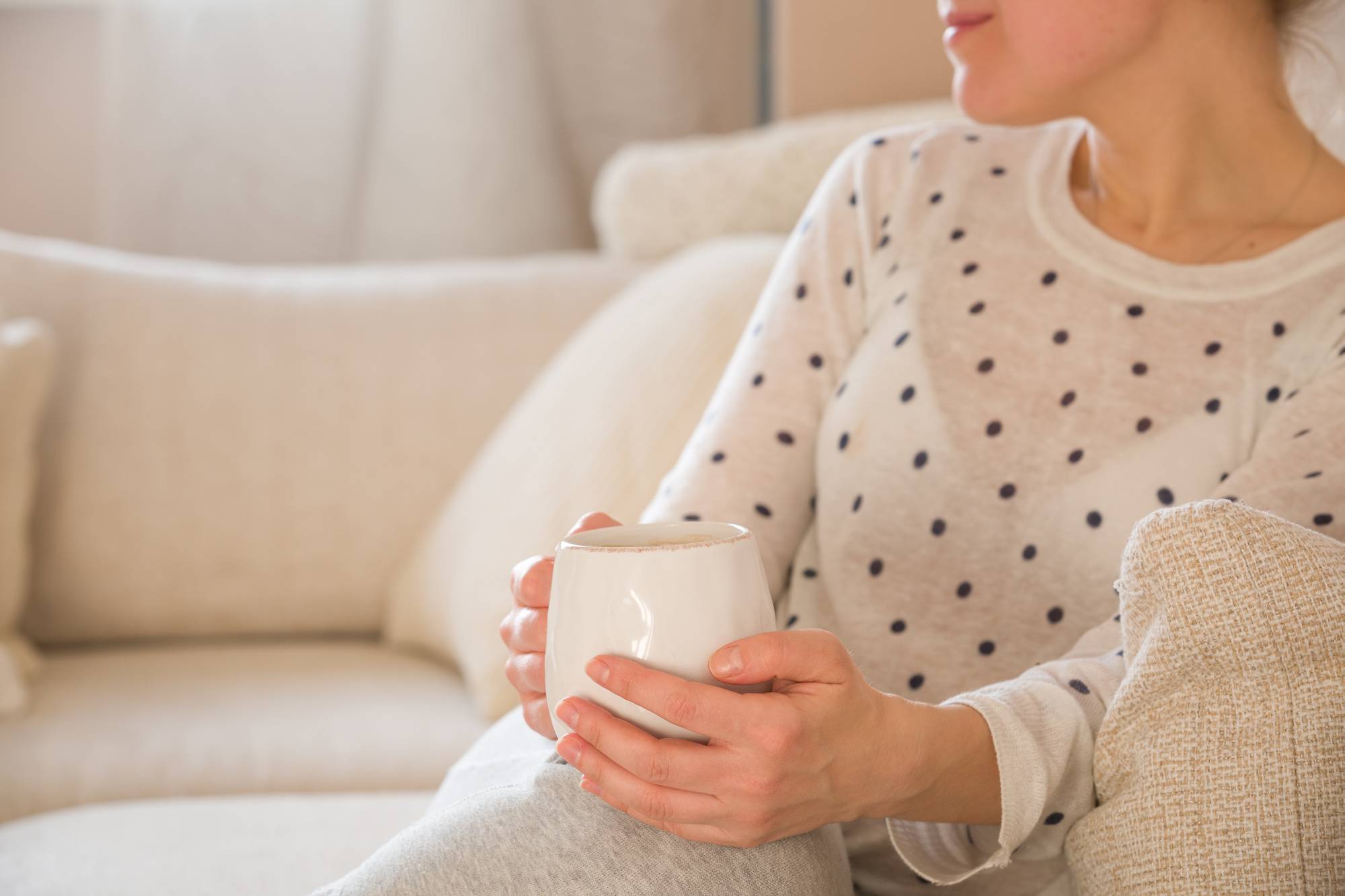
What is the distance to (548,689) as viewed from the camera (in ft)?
2.08

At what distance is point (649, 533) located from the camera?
0.64 meters

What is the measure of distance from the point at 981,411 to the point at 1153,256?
0.60 ft

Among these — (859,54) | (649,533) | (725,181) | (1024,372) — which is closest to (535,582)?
(649,533)

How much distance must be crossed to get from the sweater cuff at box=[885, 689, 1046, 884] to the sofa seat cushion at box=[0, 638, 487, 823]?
23.5 inches

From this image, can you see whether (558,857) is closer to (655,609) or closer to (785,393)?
(655,609)

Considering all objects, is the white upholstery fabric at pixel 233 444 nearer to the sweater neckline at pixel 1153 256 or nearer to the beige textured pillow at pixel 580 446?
the beige textured pillow at pixel 580 446

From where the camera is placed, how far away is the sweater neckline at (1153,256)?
913 millimetres

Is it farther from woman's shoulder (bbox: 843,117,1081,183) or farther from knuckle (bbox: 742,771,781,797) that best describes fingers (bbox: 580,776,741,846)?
woman's shoulder (bbox: 843,117,1081,183)

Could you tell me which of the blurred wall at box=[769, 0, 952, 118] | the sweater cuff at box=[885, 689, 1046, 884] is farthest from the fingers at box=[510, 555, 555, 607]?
the blurred wall at box=[769, 0, 952, 118]

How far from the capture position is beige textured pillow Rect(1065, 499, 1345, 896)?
0.60m

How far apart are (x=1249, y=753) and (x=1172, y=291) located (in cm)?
44

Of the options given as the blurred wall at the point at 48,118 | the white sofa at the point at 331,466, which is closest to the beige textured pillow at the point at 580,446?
the white sofa at the point at 331,466

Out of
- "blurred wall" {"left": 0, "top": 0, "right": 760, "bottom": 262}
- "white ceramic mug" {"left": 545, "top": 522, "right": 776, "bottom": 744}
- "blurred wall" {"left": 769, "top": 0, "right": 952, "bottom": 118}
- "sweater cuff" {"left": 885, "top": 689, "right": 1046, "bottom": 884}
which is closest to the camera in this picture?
"white ceramic mug" {"left": 545, "top": 522, "right": 776, "bottom": 744}

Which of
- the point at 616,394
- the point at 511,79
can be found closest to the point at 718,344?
the point at 616,394
